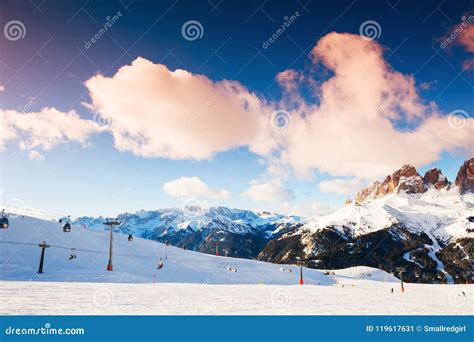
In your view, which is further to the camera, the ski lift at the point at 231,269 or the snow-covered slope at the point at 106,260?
the ski lift at the point at 231,269

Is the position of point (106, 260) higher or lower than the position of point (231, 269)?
higher

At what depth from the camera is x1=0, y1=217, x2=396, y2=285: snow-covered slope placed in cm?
4436

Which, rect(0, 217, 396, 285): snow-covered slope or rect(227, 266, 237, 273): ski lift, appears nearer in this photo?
rect(0, 217, 396, 285): snow-covered slope

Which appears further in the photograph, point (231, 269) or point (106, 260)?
point (231, 269)

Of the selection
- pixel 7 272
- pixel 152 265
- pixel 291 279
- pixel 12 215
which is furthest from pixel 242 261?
pixel 7 272

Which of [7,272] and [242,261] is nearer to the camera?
[7,272]

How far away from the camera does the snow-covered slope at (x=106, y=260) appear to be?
44.4 metres

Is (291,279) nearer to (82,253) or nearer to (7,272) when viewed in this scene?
(82,253)

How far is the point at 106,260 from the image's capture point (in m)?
58.6
